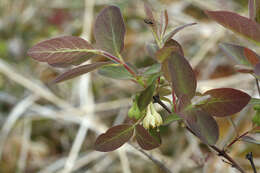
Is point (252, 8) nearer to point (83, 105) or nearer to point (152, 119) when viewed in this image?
point (152, 119)

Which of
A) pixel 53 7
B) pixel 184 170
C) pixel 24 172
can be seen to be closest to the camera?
pixel 184 170

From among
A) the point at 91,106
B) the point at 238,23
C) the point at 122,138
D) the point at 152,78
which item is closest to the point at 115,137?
the point at 122,138

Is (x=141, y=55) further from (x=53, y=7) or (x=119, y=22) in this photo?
(x=119, y=22)

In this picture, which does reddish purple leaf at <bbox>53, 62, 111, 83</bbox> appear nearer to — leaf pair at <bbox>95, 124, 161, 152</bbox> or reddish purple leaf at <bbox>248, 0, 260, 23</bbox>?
leaf pair at <bbox>95, 124, 161, 152</bbox>

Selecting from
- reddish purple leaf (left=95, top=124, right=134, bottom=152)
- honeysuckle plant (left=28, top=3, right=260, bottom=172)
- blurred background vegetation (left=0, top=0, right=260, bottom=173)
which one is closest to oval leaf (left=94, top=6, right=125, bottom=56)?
honeysuckle plant (left=28, top=3, right=260, bottom=172)

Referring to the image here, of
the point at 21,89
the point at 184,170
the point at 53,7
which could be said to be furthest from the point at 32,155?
the point at 53,7

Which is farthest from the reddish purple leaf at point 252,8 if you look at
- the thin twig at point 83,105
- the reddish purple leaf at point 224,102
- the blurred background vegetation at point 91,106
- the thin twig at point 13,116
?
the thin twig at point 13,116
